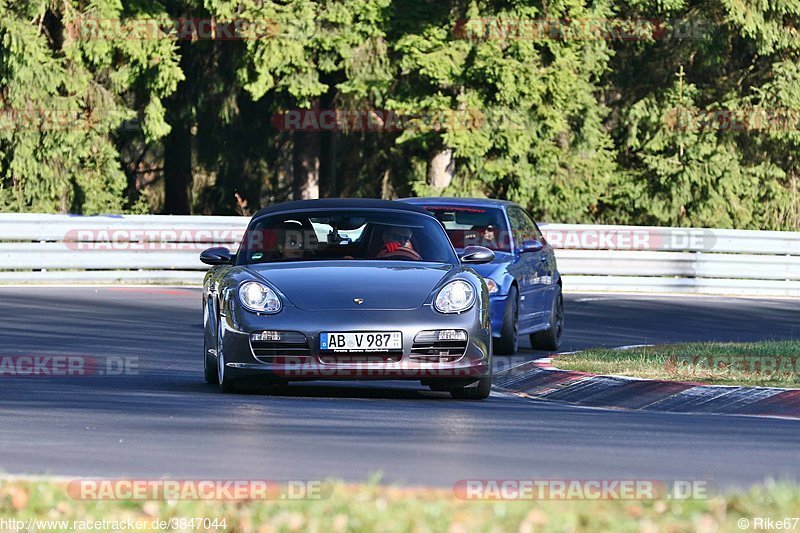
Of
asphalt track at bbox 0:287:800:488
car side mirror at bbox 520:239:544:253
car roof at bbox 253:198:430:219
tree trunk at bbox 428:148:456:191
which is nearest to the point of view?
asphalt track at bbox 0:287:800:488

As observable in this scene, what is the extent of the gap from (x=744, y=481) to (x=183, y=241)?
21.7 metres

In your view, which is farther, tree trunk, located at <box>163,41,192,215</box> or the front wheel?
tree trunk, located at <box>163,41,192,215</box>

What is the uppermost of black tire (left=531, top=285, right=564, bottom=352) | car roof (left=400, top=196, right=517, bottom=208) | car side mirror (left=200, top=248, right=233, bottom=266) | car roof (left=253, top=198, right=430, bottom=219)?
car roof (left=253, top=198, right=430, bottom=219)

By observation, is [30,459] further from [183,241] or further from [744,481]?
[183,241]

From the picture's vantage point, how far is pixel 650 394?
42.7ft

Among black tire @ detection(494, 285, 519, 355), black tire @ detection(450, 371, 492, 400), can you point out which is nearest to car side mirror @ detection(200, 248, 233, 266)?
black tire @ detection(450, 371, 492, 400)

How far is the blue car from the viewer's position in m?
17.0

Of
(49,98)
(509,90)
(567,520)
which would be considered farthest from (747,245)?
(567,520)

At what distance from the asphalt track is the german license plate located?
388 mm

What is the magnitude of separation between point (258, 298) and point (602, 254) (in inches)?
759

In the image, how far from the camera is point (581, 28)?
37969mm

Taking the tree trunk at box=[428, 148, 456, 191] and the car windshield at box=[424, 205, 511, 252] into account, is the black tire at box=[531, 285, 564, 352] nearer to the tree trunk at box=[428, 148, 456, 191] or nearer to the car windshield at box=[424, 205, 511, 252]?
the car windshield at box=[424, 205, 511, 252]

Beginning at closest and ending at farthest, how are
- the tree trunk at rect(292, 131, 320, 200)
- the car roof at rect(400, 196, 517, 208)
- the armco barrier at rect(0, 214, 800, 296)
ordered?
the car roof at rect(400, 196, 517, 208) → the armco barrier at rect(0, 214, 800, 296) → the tree trunk at rect(292, 131, 320, 200)

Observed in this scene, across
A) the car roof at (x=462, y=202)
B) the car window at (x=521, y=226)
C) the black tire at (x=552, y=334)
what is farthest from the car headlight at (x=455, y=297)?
the black tire at (x=552, y=334)
